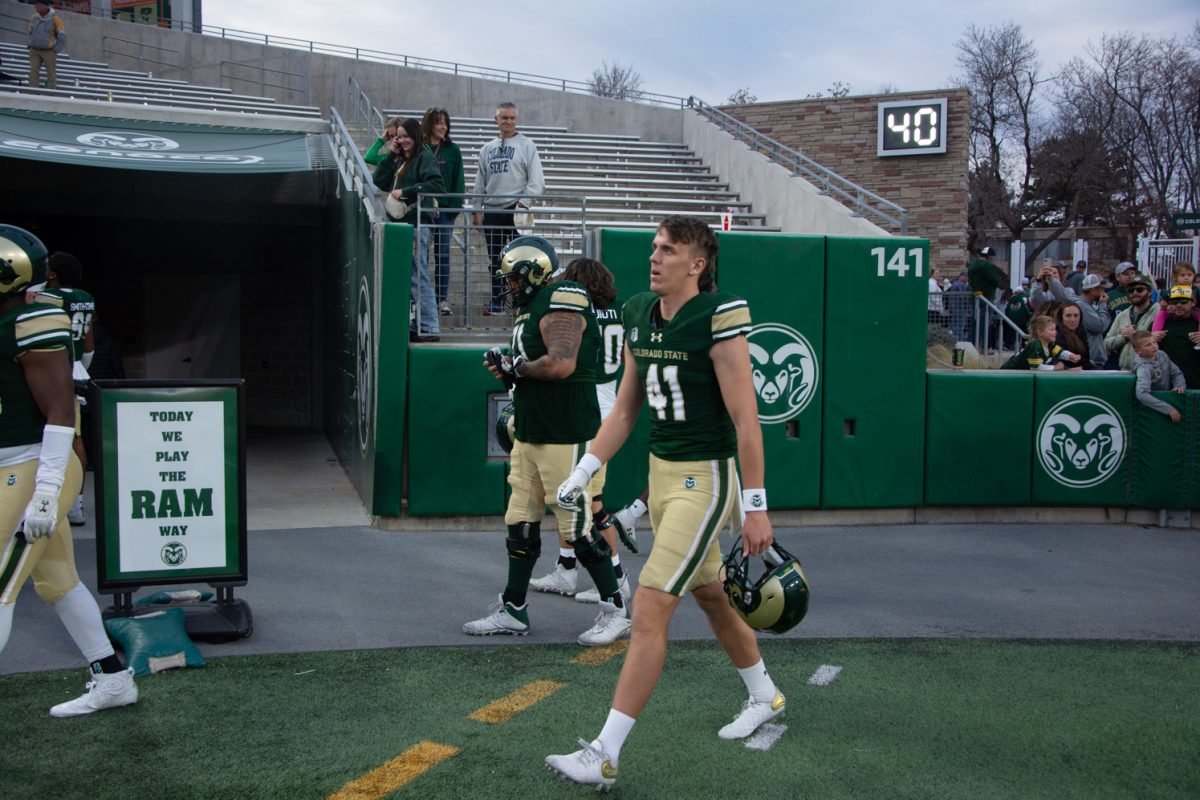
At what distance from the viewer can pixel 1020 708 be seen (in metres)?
4.90

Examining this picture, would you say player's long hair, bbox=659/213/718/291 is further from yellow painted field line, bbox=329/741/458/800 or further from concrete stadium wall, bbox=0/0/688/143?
concrete stadium wall, bbox=0/0/688/143

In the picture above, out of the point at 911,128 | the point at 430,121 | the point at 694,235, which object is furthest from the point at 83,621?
the point at 911,128

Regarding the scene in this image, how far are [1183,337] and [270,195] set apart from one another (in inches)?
403

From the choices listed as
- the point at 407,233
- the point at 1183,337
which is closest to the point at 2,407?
the point at 407,233

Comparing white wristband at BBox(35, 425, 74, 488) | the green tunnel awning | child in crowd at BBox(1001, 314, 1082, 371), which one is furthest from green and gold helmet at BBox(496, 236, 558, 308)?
the green tunnel awning

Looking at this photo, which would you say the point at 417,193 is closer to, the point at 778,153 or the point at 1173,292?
the point at 1173,292

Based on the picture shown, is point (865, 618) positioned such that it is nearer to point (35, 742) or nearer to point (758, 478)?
point (758, 478)

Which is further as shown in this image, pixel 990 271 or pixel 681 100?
pixel 681 100

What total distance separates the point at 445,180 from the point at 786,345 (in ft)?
11.3

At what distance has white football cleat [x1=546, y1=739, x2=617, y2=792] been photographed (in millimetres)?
3822

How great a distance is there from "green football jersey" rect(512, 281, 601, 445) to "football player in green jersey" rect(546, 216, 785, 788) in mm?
1477

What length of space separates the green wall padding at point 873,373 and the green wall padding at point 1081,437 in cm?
110

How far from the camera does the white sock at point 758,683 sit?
4.46 m

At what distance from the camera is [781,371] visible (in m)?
9.03
